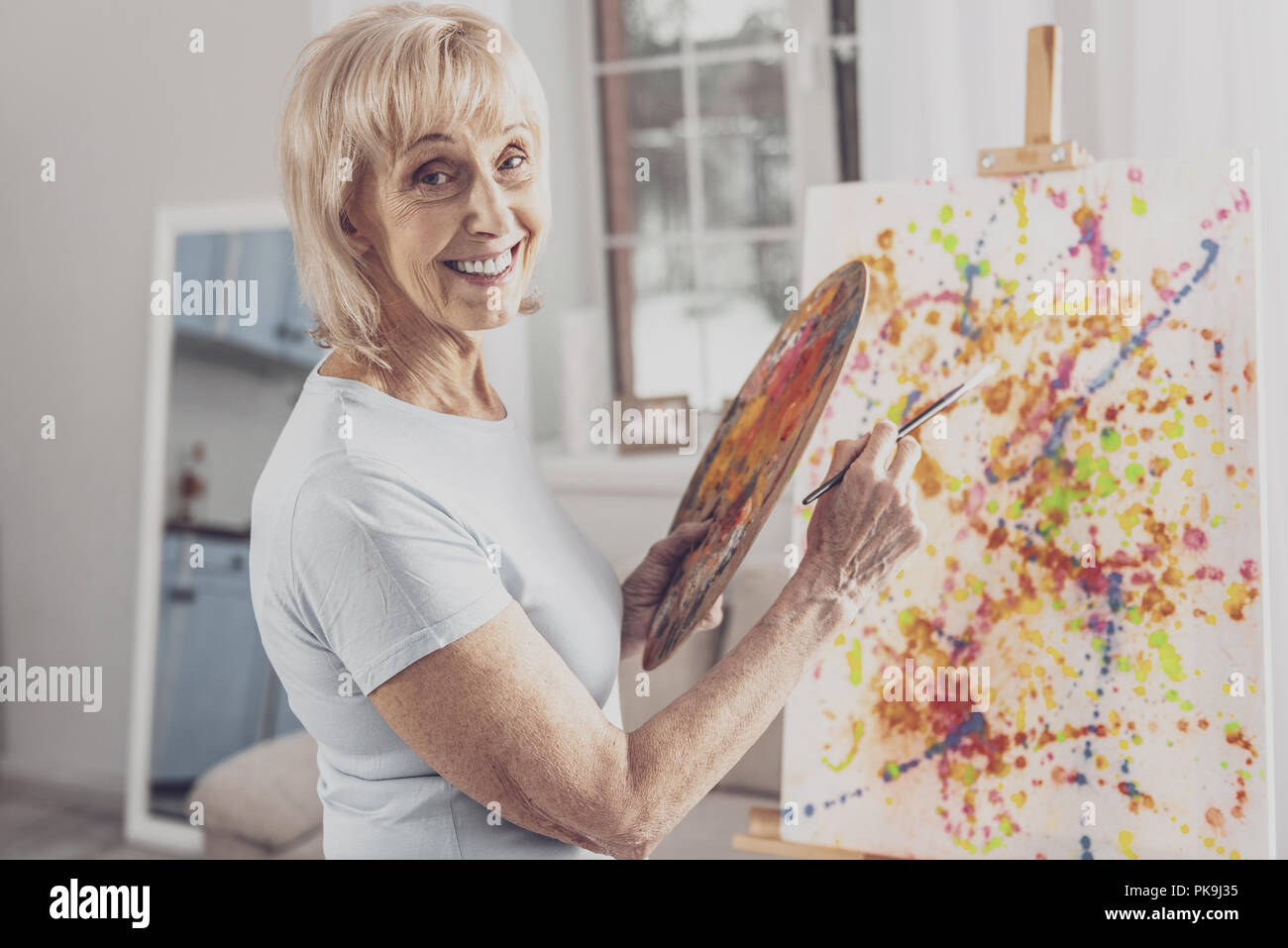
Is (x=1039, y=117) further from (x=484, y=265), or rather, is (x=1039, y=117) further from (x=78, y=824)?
(x=78, y=824)

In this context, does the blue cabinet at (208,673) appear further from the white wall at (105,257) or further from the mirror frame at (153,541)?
the white wall at (105,257)

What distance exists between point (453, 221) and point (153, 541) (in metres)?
2.11

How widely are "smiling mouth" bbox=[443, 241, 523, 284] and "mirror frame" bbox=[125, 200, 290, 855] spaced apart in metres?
1.91

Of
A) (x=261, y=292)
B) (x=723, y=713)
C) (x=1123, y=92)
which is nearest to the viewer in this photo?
(x=723, y=713)

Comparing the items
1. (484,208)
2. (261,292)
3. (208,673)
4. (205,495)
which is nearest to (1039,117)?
(484,208)

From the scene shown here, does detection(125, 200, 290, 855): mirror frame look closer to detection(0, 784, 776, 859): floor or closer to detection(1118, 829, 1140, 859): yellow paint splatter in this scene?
detection(0, 784, 776, 859): floor

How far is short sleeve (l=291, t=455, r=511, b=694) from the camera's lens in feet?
2.82

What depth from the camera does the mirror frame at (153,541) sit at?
8.93ft

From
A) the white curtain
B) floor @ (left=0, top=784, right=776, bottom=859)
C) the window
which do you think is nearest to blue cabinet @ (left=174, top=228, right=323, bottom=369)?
the window

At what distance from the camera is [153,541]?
9.02ft

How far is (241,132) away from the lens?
274 centimetres

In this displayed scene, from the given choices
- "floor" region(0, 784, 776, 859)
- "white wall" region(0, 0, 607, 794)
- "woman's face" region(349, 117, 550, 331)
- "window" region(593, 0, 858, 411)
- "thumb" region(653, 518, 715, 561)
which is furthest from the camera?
"white wall" region(0, 0, 607, 794)
